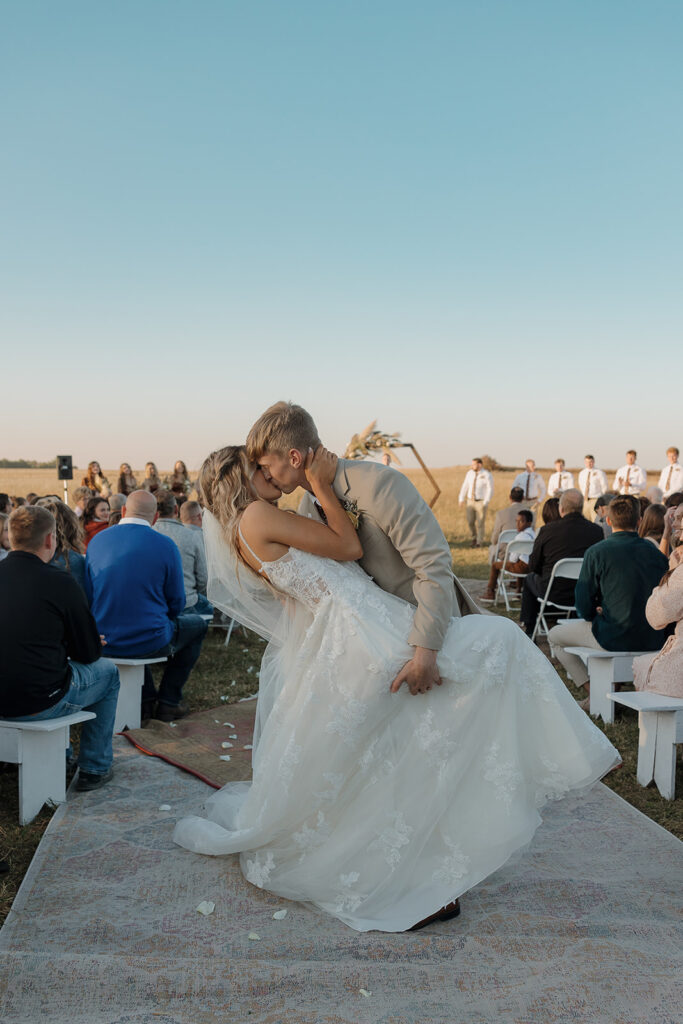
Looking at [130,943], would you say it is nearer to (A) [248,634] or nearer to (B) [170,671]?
(B) [170,671]

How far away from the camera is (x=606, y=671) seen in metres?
5.89

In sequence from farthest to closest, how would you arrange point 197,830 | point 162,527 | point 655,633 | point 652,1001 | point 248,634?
point 248,634 → point 162,527 → point 655,633 → point 197,830 → point 652,1001

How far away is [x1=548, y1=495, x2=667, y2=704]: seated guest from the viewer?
5805mm

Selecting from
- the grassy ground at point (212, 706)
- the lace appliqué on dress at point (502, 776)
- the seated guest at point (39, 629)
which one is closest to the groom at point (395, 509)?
the lace appliqué on dress at point (502, 776)

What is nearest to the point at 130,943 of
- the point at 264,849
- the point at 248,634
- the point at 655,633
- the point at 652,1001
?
the point at 264,849

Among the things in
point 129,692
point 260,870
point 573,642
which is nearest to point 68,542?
point 129,692

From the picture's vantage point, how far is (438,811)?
3.04 metres

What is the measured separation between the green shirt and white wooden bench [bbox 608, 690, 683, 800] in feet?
3.78

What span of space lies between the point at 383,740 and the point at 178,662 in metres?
3.32

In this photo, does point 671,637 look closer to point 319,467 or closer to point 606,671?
point 606,671

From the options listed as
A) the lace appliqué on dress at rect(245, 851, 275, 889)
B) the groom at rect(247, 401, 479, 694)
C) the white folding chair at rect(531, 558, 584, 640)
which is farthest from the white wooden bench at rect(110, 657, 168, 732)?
the white folding chair at rect(531, 558, 584, 640)

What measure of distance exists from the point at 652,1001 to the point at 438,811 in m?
0.90

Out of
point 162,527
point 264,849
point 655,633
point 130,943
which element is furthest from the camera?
point 162,527

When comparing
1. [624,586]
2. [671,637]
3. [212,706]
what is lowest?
[212,706]
